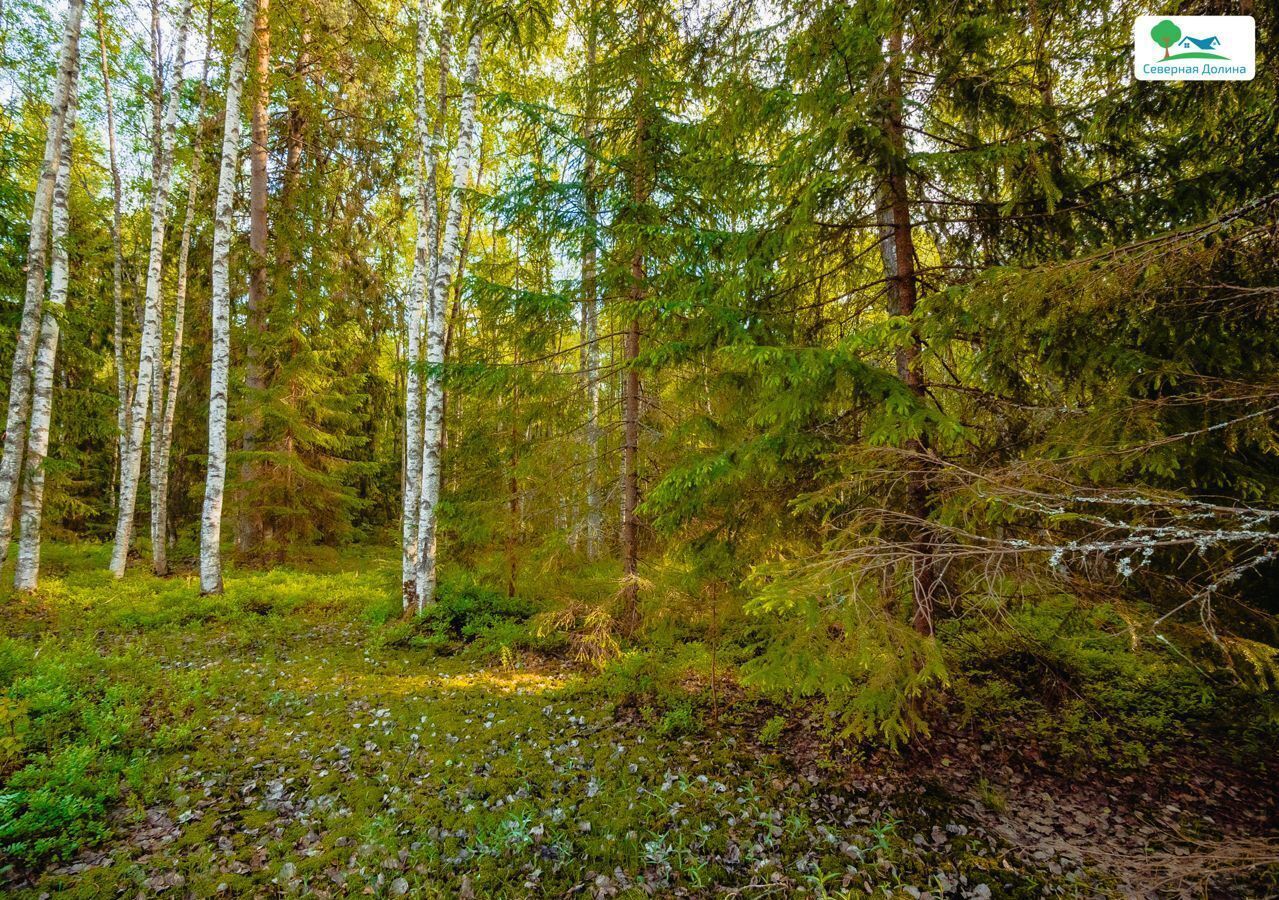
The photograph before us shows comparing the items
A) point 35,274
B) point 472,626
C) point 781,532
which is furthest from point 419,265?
point 781,532

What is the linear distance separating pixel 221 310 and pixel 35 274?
8.26 feet

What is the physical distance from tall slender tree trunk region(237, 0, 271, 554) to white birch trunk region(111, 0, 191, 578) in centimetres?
186

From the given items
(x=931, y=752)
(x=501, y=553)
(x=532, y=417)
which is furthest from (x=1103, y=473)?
(x=501, y=553)

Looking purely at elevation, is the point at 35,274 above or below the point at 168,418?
above

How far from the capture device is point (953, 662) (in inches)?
240

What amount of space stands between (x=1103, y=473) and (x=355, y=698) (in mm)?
7938

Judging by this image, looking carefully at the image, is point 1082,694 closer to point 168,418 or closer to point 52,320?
point 52,320

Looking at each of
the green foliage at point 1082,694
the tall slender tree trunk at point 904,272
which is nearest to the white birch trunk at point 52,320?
the tall slender tree trunk at point 904,272

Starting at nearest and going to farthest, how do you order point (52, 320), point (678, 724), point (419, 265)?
point (678, 724) < point (52, 320) < point (419, 265)

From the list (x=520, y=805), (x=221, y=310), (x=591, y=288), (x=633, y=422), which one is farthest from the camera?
(x=221, y=310)

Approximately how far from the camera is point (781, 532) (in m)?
5.46

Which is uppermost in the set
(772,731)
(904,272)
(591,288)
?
(591,288)

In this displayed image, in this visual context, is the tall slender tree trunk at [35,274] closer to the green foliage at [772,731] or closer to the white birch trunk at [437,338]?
the white birch trunk at [437,338]

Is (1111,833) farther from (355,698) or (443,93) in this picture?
(443,93)
